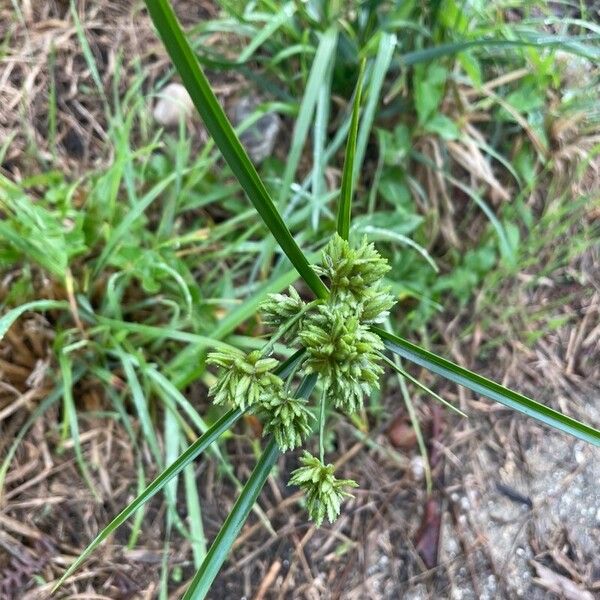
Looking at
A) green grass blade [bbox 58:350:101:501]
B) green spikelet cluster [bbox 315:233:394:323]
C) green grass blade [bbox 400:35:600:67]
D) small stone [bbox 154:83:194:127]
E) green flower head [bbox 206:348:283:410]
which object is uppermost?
green grass blade [bbox 400:35:600:67]

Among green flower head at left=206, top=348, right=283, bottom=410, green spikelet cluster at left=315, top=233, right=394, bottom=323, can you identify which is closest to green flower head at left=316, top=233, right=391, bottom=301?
green spikelet cluster at left=315, top=233, right=394, bottom=323

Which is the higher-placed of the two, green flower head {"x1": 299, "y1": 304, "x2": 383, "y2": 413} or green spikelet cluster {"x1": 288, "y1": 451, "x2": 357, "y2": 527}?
green flower head {"x1": 299, "y1": 304, "x2": 383, "y2": 413}

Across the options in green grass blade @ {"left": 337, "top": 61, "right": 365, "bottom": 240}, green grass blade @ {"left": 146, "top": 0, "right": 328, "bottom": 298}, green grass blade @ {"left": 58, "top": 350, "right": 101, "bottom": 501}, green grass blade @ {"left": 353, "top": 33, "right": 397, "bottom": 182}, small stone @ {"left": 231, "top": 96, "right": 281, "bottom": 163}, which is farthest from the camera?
small stone @ {"left": 231, "top": 96, "right": 281, "bottom": 163}

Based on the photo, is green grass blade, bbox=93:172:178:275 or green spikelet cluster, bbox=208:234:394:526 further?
green grass blade, bbox=93:172:178:275

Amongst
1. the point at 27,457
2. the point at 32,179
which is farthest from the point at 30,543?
the point at 32,179

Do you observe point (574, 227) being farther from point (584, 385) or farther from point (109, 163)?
point (109, 163)

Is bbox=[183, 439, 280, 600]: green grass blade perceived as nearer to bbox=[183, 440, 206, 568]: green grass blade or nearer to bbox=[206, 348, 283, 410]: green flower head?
bbox=[206, 348, 283, 410]: green flower head
